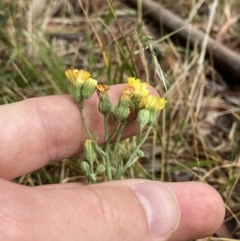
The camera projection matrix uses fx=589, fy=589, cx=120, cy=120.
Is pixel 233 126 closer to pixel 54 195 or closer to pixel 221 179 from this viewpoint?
pixel 221 179

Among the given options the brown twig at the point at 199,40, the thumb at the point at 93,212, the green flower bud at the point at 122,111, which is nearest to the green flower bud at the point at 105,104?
the green flower bud at the point at 122,111

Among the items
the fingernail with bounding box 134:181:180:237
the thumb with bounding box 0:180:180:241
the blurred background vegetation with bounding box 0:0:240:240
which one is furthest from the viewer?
the blurred background vegetation with bounding box 0:0:240:240

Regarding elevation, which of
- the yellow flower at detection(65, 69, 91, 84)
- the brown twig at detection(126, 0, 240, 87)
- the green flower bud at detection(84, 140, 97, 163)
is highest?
the yellow flower at detection(65, 69, 91, 84)

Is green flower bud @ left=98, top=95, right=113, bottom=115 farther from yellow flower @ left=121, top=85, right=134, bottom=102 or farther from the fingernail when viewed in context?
the fingernail

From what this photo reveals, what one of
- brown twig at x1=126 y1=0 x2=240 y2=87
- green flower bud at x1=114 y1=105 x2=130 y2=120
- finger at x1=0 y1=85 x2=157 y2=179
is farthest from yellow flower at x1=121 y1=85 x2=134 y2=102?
brown twig at x1=126 y1=0 x2=240 y2=87

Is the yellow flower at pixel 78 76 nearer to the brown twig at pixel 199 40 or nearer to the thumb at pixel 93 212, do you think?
the thumb at pixel 93 212

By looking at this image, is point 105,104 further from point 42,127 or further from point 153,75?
point 153,75

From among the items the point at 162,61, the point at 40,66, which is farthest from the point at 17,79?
the point at 162,61

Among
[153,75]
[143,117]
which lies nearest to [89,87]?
[143,117]
